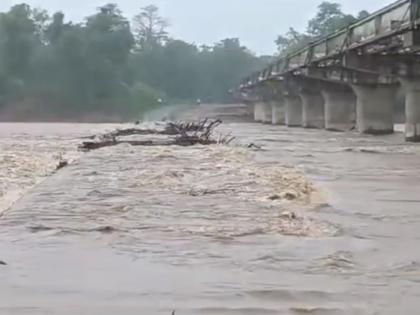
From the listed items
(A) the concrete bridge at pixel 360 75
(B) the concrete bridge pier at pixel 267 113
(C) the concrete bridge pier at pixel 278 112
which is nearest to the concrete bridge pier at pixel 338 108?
(A) the concrete bridge at pixel 360 75

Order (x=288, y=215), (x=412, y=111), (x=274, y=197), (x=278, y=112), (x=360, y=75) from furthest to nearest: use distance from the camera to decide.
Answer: (x=278, y=112) < (x=360, y=75) < (x=412, y=111) < (x=274, y=197) < (x=288, y=215)

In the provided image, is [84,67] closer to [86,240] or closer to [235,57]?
[235,57]

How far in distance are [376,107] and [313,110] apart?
1976cm

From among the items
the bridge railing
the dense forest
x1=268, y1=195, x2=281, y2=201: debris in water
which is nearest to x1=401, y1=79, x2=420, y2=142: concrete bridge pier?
the bridge railing

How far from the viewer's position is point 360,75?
52.3 metres

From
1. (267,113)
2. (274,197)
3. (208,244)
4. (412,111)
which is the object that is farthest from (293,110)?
(208,244)

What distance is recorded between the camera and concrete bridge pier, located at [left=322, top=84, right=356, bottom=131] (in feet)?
208

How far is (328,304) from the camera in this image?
285 inches

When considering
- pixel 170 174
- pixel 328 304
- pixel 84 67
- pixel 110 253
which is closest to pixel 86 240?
pixel 110 253

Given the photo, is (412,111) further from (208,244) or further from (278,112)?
(278,112)

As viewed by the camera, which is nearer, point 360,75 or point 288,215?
point 288,215

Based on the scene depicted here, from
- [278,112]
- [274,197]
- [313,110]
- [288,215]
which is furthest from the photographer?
[278,112]

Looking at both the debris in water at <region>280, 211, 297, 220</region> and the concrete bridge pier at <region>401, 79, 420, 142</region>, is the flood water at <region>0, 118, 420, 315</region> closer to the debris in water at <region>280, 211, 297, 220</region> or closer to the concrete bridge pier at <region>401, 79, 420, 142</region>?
the debris in water at <region>280, 211, 297, 220</region>

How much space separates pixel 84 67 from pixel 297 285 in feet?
408
